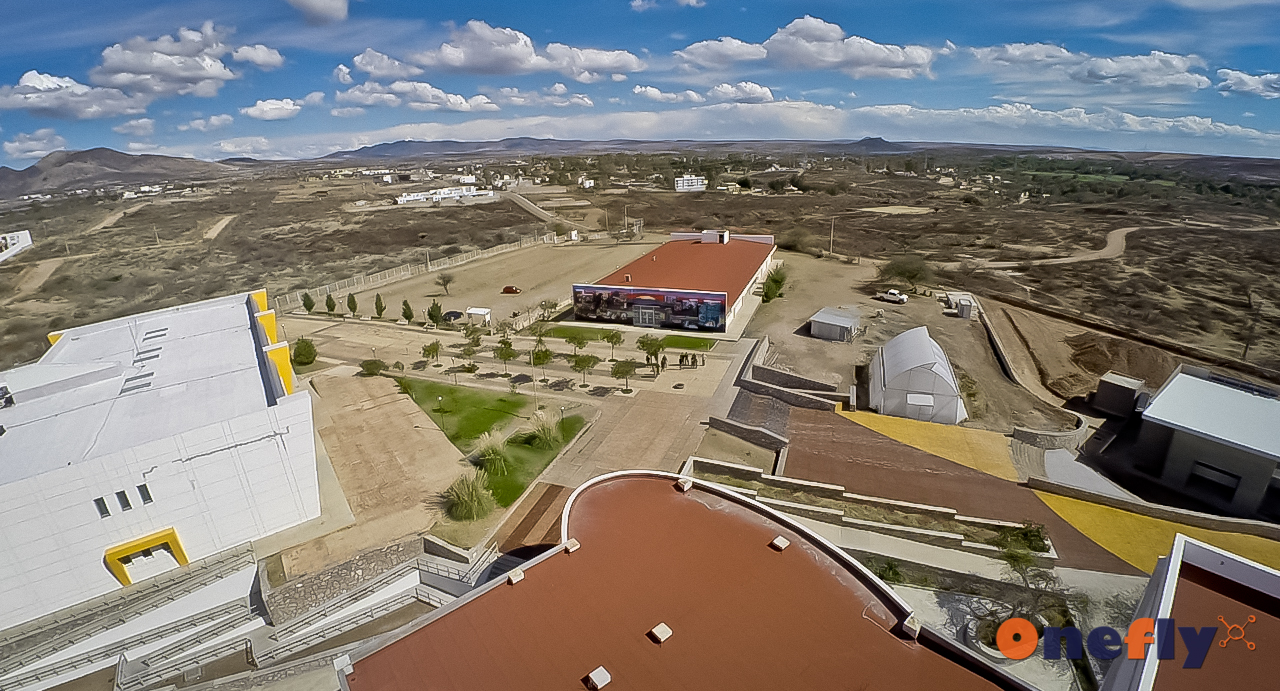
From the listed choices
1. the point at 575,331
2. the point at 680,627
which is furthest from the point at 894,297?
the point at 680,627

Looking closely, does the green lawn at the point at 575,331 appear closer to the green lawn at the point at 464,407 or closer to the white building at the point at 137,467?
the green lawn at the point at 464,407

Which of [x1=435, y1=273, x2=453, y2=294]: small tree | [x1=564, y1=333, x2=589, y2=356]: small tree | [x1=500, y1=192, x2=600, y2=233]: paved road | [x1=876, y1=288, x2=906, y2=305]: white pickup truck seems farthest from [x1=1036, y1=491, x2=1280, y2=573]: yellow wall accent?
[x1=500, y1=192, x2=600, y2=233]: paved road

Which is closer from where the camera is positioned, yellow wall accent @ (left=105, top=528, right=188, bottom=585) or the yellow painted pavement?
yellow wall accent @ (left=105, top=528, right=188, bottom=585)

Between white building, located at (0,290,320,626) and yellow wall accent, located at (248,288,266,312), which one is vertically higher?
yellow wall accent, located at (248,288,266,312)

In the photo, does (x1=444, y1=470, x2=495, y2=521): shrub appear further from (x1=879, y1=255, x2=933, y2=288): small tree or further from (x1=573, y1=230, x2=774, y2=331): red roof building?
(x1=879, y1=255, x2=933, y2=288): small tree

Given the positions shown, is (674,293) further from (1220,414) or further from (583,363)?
(1220,414)

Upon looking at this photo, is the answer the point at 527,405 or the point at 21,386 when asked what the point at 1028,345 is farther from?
the point at 21,386

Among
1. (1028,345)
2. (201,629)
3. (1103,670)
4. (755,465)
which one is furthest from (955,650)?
(1028,345)
